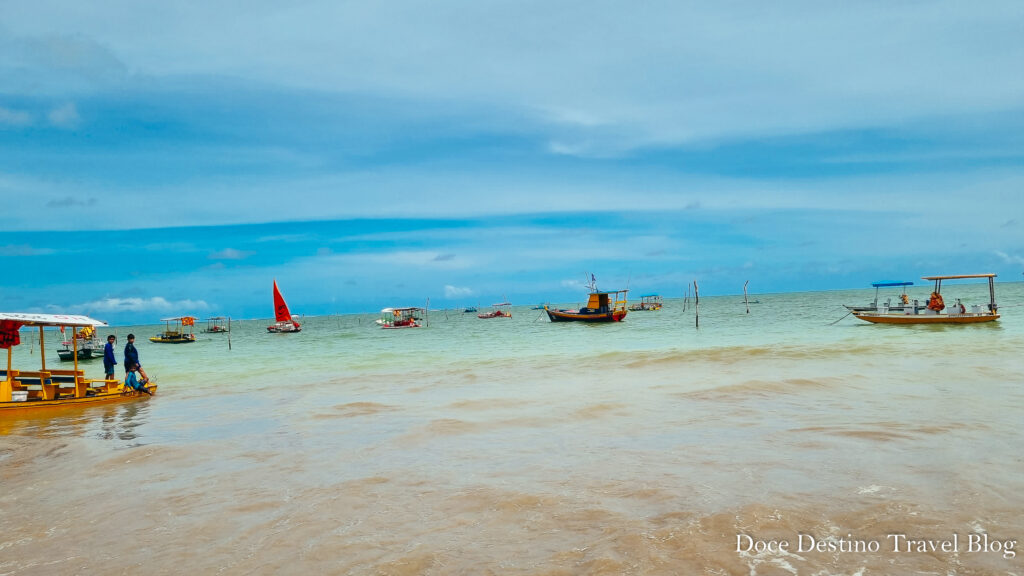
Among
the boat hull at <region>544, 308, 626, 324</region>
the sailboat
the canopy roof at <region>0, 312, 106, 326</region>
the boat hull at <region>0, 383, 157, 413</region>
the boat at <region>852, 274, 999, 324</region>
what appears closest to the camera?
the canopy roof at <region>0, 312, 106, 326</region>

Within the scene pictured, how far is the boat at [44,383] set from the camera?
13.2 metres

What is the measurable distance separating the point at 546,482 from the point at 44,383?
45.5 ft

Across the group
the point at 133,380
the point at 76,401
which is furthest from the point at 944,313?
the point at 76,401

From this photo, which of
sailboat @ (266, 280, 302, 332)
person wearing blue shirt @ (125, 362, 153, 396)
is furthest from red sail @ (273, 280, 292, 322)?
person wearing blue shirt @ (125, 362, 153, 396)

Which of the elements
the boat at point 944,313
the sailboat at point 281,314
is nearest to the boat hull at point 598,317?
the boat at point 944,313

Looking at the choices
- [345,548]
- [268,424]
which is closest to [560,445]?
[345,548]

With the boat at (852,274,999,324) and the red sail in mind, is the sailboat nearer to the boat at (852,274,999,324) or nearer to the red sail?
the red sail

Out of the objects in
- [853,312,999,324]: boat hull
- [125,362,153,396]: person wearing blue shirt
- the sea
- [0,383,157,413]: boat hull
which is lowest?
[853,312,999,324]: boat hull

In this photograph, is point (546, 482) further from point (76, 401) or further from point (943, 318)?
point (943, 318)

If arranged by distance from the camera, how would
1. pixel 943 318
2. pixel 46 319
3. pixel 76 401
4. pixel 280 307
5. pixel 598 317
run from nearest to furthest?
1. pixel 46 319
2. pixel 76 401
3. pixel 943 318
4. pixel 598 317
5. pixel 280 307

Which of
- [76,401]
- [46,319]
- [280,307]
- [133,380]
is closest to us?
[46,319]

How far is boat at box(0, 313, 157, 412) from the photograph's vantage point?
521 inches

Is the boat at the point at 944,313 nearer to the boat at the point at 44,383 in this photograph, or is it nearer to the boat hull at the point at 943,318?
the boat hull at the point at 943,318

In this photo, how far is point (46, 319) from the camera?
44.4 feet
